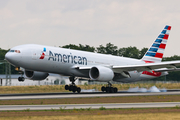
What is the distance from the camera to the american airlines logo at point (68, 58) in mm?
37219

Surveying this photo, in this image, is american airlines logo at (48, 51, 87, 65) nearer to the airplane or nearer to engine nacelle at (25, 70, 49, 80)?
the airplane

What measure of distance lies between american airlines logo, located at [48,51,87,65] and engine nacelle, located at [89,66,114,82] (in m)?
2.62

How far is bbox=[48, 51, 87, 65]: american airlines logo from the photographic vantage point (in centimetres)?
3722

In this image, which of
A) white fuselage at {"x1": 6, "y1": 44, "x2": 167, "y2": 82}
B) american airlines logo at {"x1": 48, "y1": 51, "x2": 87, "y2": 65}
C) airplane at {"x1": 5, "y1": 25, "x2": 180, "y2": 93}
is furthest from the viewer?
american airlines logo at {"x1": 48, "y1": 51, "x2": 87, "y2": 65}

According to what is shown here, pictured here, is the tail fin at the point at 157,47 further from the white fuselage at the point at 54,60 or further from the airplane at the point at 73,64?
the white fuselage at the point at 54,60

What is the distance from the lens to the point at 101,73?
37.4 metres

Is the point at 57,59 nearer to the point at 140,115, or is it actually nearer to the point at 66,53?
the point at 66,53

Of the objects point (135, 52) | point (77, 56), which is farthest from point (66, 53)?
point (135, 52)

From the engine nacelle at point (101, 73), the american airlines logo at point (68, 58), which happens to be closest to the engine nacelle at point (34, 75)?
the american airlines logo at point (68, 58)

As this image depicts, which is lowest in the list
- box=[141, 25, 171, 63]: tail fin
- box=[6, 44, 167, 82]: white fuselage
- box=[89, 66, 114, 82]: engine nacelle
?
box=[89, 66, 114, 82]: engine nacelle

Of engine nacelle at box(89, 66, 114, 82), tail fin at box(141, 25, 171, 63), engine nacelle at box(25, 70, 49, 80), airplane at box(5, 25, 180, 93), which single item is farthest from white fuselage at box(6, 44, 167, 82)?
tail fin at box(141, 25, 171, 63)

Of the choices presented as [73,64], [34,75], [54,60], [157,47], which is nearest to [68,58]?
[73,64]

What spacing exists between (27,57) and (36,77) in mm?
6656

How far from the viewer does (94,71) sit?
3856 cm
